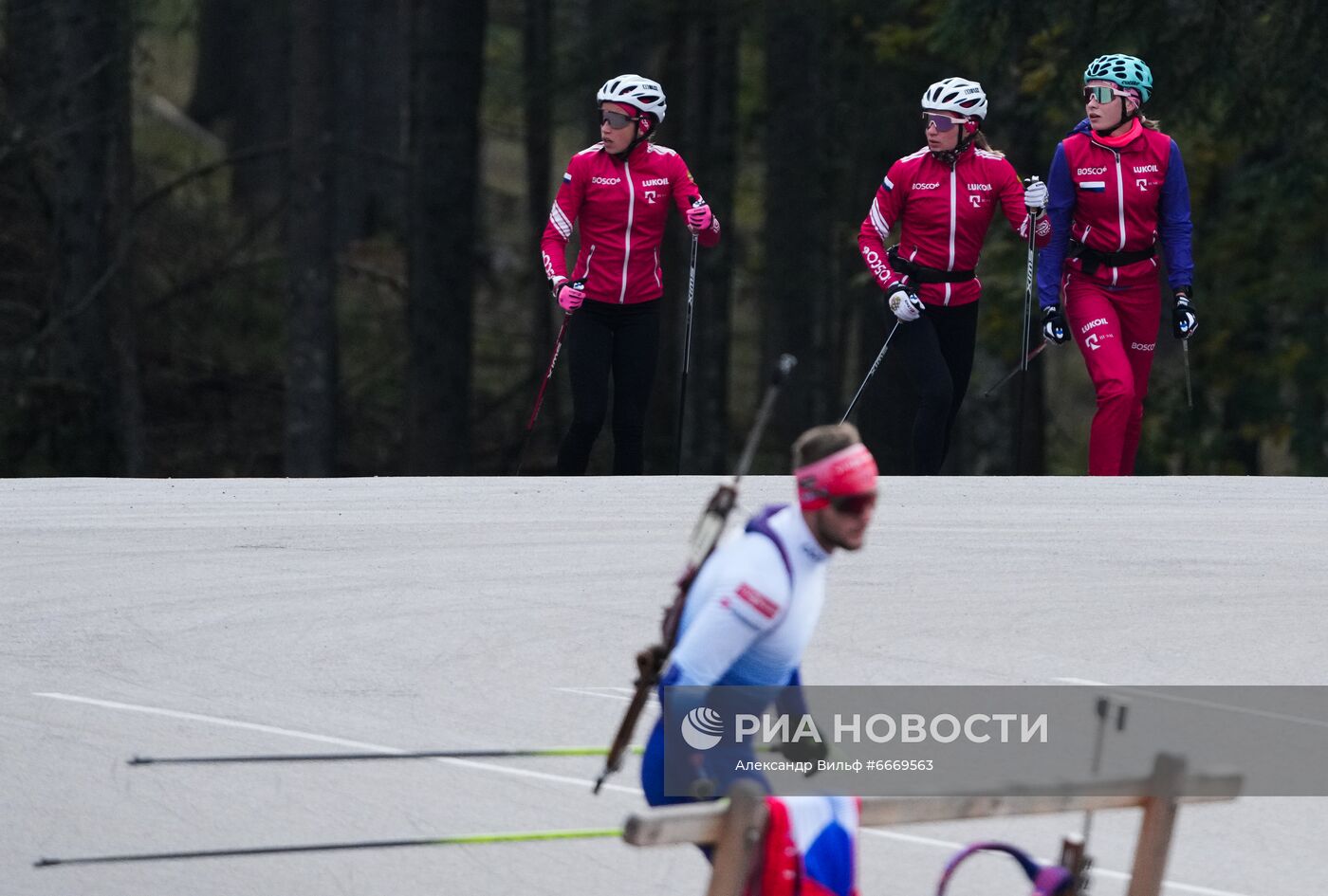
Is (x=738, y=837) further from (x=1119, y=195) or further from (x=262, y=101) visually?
(x=262, y=101)

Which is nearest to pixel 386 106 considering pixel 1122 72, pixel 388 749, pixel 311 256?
pixel 311 256

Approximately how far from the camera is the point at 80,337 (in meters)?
22.8

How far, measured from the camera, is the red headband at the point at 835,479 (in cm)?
540

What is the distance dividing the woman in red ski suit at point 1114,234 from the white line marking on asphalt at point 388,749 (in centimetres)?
404

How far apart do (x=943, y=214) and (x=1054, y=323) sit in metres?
0.87

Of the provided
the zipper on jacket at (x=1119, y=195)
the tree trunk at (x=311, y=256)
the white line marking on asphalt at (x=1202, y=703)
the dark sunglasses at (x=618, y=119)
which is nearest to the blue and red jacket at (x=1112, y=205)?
the zipper on jacket at (x=1119, y=195)

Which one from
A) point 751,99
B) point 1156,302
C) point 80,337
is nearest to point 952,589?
point 1156,302

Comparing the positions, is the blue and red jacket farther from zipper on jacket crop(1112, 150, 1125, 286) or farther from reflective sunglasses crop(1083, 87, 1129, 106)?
reflective sunglasses crop(1083, 87, 1129, 106)

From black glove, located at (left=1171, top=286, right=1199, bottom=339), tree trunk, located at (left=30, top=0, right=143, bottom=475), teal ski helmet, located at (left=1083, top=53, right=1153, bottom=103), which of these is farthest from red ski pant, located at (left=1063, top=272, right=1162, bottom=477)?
tree trunk, located at (left=30, top=0, right=143, bottom=475)

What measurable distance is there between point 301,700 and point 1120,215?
5282mm

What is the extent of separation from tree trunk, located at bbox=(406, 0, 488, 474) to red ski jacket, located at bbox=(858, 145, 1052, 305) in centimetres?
990

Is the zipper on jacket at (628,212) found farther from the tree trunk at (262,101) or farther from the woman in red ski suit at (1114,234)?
the tree trunk at (262,101)

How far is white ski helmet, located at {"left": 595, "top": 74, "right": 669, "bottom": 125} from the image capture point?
453 inches

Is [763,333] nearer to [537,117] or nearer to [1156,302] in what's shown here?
[537,117]
